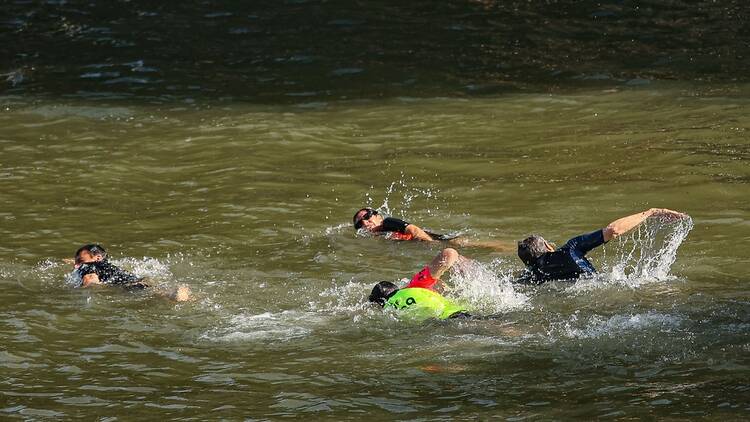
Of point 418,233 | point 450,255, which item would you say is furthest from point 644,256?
point 418,233

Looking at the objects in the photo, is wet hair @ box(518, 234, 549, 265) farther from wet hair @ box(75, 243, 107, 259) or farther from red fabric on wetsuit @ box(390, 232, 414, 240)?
wet hair @ box(75, 243, 107, 259)

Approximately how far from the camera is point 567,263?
12984 millimetres

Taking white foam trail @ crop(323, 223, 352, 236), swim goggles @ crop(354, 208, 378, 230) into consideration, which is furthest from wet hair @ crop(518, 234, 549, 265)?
white foam trail @ crop(323, 223, 352, 236)

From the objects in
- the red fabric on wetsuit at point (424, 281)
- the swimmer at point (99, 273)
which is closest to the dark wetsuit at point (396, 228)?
the red fabric on wetsuit at point (424, 281)

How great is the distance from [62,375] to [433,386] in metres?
3.62

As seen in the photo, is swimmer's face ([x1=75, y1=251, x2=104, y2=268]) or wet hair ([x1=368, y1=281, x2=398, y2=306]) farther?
swimmer's face ([x1=75, y1=251, x2=104, y2=268])

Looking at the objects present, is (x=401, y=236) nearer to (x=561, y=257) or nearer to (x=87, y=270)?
(x=561, y=257)

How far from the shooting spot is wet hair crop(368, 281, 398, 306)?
41.1 feet

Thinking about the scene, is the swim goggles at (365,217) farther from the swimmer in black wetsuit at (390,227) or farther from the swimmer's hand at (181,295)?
the swimmer's hand at (181,295)

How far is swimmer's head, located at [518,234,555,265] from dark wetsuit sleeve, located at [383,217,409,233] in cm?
257

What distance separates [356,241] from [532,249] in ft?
10.8

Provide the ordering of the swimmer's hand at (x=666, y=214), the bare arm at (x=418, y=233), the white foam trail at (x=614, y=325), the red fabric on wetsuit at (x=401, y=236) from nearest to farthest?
the white foam trail at (x=614, y=325), the swimmer's hand at (x=666, y=214), the bare arm at (x=418, y=233), the red fabric on wetsuit at (x=401, y=236)

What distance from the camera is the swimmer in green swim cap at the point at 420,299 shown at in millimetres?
12109

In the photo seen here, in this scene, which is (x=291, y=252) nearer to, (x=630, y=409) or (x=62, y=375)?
(x=62, y=375)
